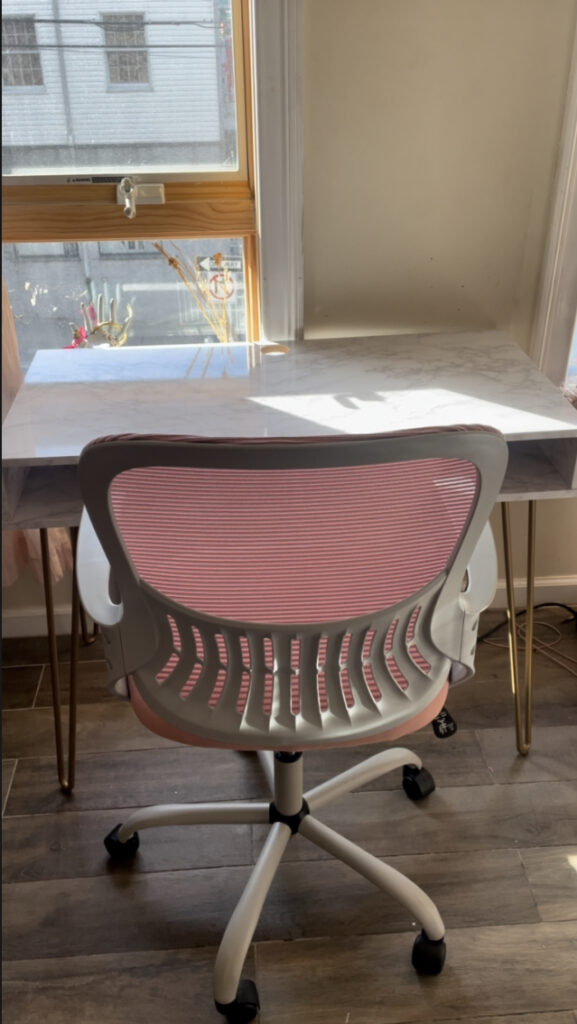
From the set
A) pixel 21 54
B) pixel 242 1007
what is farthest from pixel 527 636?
pixel 21 54

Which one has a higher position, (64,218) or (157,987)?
(64,218)

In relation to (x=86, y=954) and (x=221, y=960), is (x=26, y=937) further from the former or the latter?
(x=221, y=960)

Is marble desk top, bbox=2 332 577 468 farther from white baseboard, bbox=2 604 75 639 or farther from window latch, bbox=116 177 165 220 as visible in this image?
white baseboard, bbox=2 604 75 639

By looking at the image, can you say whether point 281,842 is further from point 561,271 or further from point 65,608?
point 561,271

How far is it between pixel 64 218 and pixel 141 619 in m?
0.97

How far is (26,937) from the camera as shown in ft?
4.58

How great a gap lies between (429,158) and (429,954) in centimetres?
137

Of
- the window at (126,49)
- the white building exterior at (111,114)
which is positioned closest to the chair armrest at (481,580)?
the white building exterior at (111,114)

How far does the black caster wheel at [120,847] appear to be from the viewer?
1.51m

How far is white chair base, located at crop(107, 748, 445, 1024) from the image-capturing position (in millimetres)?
1264

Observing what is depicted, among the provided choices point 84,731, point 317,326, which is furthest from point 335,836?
point 317,326

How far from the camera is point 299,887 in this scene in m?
1.46

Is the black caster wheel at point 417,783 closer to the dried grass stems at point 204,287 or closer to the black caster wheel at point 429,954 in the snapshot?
the black caster wheel at point 429,954

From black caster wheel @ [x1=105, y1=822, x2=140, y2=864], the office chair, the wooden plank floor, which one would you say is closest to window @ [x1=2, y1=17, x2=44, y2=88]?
the office chair
